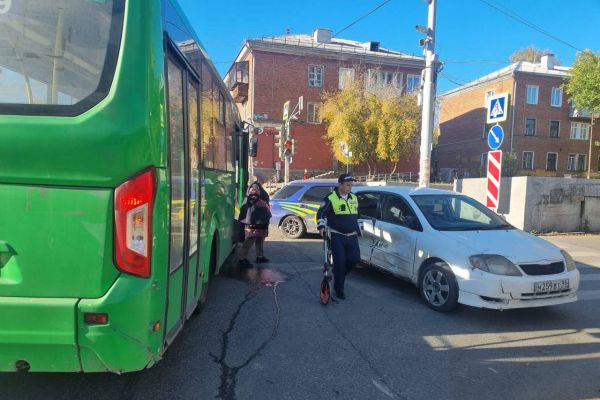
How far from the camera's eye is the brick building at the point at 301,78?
120 ft

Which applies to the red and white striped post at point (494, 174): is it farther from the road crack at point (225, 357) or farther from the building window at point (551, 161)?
the building window at point (551, 161)

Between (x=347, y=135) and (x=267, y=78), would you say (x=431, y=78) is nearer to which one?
(x=347, y=135)

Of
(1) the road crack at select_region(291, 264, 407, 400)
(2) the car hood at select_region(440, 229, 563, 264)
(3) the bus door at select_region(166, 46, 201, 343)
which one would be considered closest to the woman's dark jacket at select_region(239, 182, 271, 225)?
(1) the road crack at select_region(291, 264, 407, 400)

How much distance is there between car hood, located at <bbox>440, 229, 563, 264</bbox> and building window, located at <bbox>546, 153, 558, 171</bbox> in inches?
1711

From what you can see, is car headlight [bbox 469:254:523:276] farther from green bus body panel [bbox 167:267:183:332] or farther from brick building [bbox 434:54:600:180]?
brick building [bbox 434:54:600:180]

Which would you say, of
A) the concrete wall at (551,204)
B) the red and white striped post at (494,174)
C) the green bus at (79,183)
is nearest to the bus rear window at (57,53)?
the green bus at (79,183)

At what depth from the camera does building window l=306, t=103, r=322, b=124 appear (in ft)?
125

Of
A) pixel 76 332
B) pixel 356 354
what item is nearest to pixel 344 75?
pixel 356 354

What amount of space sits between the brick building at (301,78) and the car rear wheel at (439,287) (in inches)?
1222

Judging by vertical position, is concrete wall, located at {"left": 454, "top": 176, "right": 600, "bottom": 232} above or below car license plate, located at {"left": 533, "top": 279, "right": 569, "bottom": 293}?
above

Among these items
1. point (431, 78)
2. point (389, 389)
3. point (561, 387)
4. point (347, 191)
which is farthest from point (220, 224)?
point (431, 78)

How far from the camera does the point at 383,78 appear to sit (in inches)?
1532

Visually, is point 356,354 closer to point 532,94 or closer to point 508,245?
point 508,245

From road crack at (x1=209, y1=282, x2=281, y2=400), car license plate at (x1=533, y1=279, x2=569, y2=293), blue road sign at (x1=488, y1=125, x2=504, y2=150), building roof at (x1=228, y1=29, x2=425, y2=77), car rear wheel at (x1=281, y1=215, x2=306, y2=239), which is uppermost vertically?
building roof at (x1=228, y1=29, x2=425, y2=77)
